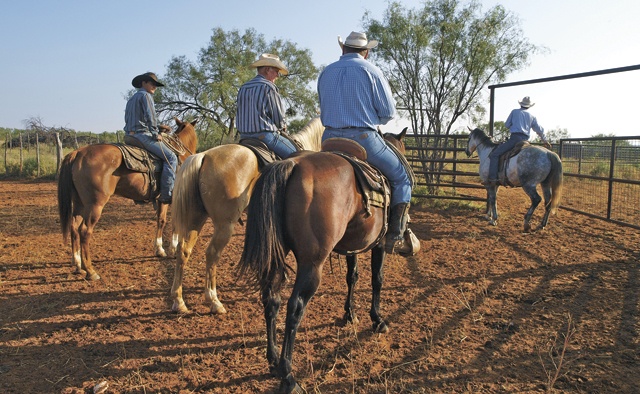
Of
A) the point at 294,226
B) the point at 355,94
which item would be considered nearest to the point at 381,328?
the point at 294,226

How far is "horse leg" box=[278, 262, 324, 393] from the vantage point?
8.68ft

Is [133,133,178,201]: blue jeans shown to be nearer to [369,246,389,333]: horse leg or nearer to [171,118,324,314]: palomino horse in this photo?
[171,118,324,314]: palomino horse

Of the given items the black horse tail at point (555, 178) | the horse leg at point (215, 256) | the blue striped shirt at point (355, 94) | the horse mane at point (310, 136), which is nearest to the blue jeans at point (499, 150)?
the black horse tail at point (555, 178)

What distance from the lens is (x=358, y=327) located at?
3828mm

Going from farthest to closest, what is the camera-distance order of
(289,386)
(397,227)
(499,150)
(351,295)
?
(499,150) → (351,295) → (397,227) → (289,386)

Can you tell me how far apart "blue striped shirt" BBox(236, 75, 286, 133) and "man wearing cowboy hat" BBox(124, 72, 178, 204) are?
1.96 m

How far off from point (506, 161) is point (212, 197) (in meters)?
6.92

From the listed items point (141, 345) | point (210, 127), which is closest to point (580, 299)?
point (141, 345)

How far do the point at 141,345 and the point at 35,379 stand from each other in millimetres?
774

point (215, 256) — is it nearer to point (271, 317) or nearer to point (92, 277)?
point (271, 317)

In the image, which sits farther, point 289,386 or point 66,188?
point 66,188

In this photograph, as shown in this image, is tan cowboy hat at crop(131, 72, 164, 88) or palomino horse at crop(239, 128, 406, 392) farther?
tan cowboy hat at crop(131, 72, 164, 88)

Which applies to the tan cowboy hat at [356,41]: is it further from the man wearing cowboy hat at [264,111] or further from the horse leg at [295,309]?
the horse leg at [295,309]

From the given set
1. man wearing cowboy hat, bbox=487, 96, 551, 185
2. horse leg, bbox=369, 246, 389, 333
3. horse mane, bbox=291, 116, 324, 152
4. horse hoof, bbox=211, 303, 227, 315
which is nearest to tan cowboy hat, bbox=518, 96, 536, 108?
man wearing cowboy hat, bbox=487, 96, 551, 185
